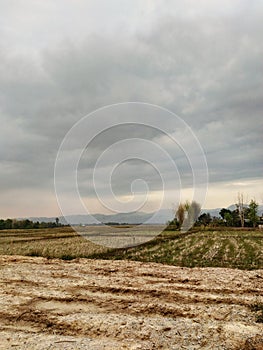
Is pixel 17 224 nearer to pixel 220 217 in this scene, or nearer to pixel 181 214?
pixel 181 214

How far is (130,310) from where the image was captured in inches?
299

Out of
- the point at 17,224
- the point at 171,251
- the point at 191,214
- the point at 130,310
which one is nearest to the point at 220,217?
the point at 191,214

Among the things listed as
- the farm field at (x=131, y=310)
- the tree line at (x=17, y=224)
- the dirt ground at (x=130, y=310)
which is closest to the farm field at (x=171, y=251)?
Answer: the farm field at (x=131, y=310)

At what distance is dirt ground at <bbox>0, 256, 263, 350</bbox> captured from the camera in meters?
5.86

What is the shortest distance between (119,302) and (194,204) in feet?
218

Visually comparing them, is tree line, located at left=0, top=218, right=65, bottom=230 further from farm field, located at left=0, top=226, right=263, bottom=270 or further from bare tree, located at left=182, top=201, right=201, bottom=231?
farm field, located at left=0, top=226, right=263, bottom=270

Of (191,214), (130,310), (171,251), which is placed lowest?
(171,251)

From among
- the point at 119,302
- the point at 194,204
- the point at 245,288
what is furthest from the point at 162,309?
the point at 194,204

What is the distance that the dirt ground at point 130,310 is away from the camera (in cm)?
586

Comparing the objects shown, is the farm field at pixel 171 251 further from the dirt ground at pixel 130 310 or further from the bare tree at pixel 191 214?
the bare tree at pixel 191 214

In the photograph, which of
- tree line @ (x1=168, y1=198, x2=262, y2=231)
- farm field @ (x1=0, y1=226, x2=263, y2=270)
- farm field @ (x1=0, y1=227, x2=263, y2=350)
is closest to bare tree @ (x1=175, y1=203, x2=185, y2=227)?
tree line @ (x1=168, y1=198, x2=262, y2=231)

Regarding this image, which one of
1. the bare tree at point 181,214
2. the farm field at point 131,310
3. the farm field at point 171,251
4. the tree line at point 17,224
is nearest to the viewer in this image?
the farm field at point 131,310

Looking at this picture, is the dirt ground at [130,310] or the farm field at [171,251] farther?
the farm field at [171,251]

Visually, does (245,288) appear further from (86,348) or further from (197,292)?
(86,348)
